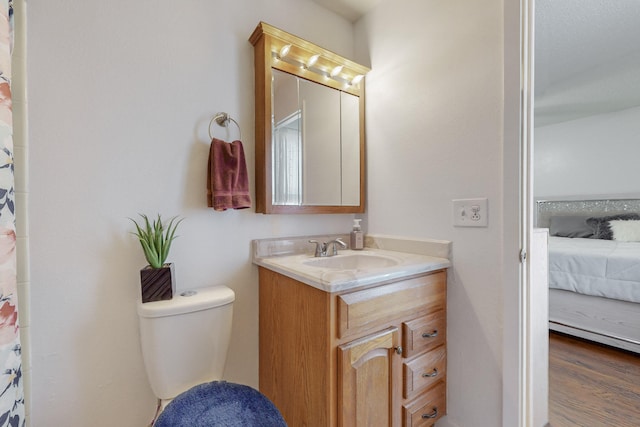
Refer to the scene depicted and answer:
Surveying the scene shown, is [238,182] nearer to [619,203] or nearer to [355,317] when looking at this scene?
[355,317]

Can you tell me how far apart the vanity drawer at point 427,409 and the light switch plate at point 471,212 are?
749 millimetres

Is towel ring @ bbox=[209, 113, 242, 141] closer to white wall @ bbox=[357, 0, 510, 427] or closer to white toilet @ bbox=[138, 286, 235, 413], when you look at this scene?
white toilet @ bbox=[138, 286, 235, 413]

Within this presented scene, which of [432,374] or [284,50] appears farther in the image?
[284,50]

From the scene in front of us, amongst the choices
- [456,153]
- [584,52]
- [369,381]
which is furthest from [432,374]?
[584,52]

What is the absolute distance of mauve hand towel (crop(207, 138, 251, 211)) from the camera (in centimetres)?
119

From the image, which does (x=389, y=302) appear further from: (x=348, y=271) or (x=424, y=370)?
(x=424, y=370)

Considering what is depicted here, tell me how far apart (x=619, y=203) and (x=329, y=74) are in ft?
13.7

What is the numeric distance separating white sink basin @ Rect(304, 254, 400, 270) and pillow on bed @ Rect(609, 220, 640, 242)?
3469 mm

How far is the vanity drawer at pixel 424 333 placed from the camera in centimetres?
108

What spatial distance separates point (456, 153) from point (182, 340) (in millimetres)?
1401

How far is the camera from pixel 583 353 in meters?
2.00

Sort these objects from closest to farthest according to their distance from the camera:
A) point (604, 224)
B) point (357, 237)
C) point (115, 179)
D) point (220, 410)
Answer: point (220, 410) → point (115, 179) → point (357, 237) → point (604, 224)

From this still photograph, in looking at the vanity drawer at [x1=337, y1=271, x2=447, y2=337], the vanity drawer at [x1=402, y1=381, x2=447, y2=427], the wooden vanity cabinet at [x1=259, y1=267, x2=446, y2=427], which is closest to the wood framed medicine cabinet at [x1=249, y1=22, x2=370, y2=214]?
the wooden vanity cabinet at [x1=259, y1=267, x2=446, y2=427]

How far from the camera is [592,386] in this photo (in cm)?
162
